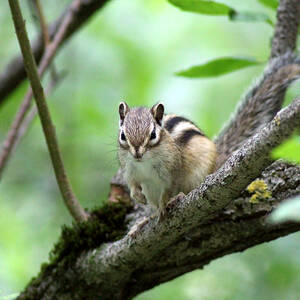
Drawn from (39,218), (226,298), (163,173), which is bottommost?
(226,298)

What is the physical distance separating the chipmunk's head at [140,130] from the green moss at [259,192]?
2.12 feet

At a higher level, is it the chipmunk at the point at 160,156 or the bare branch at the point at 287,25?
the bare branch at the point at 287,25

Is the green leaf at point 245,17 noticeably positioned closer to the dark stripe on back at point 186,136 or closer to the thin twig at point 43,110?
the dark stripe on back at point 186,136

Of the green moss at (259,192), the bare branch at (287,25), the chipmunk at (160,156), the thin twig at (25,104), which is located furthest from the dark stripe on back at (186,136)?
the thin twig at (25,104)

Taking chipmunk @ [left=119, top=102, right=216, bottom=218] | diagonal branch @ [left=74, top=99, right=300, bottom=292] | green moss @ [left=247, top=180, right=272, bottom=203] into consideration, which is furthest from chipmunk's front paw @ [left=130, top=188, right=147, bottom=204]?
green moss @ [left=247, top=180, right=272, bottom=203]

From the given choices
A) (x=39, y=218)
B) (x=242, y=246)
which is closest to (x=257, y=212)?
(x=242, y=246)

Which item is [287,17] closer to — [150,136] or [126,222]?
[150,136]

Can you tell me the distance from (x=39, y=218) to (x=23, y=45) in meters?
3.14

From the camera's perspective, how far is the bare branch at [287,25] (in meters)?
3.97

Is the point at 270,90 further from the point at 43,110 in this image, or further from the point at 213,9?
the point at 43,110

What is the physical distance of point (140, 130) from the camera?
3.30 meters

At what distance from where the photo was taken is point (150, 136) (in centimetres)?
332

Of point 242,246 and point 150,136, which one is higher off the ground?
point 150,136

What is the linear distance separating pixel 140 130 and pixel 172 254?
0.76 metres
